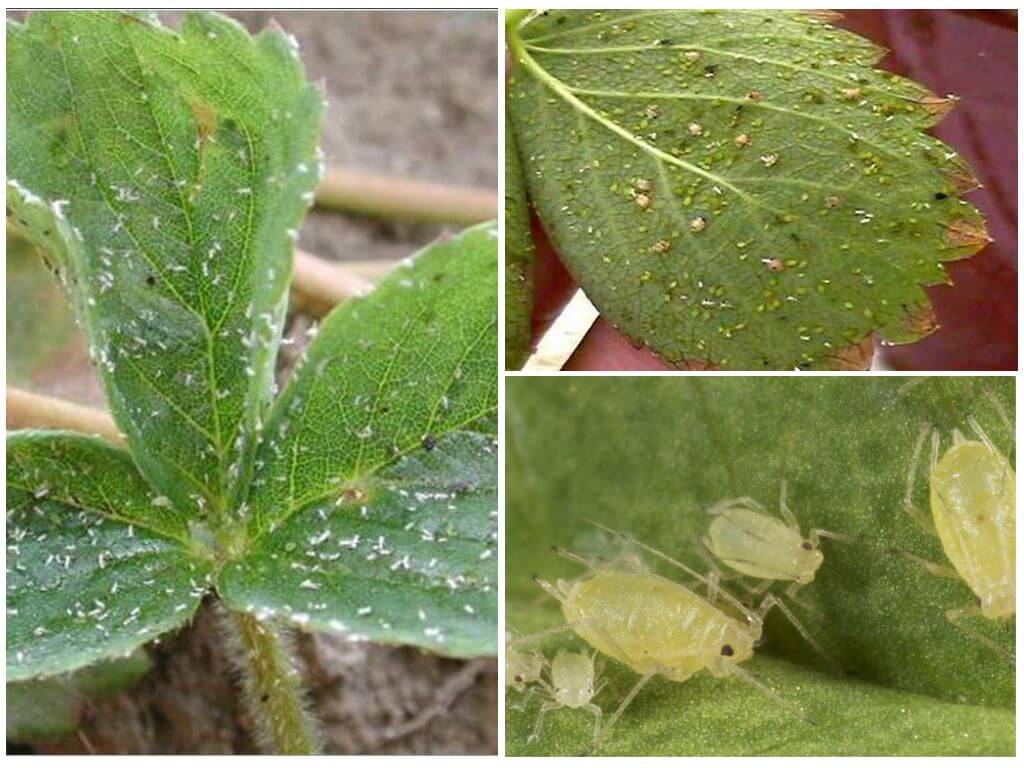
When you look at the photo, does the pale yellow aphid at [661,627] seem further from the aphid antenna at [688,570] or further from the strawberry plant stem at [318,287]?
the strawberry plant stem at [318,287]

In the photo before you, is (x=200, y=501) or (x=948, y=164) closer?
(x=948, y=164)

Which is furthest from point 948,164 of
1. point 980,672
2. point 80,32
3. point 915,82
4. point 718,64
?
point 80,32

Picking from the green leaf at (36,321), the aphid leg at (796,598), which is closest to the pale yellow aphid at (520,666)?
the aphid leg at (796,598)

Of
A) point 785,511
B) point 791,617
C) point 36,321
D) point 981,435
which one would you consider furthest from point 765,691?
point 36,321

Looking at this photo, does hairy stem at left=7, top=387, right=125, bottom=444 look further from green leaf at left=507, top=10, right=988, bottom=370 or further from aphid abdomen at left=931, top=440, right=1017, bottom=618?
aphid abdomen at left=931, top=440, right=1017, bottom=618

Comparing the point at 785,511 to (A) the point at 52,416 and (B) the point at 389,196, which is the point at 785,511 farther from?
(A) the point at 52,416

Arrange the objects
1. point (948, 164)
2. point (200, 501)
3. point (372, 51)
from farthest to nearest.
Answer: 1. point (372, 51)
2. point (200, 501)
3. point (948, 164)
